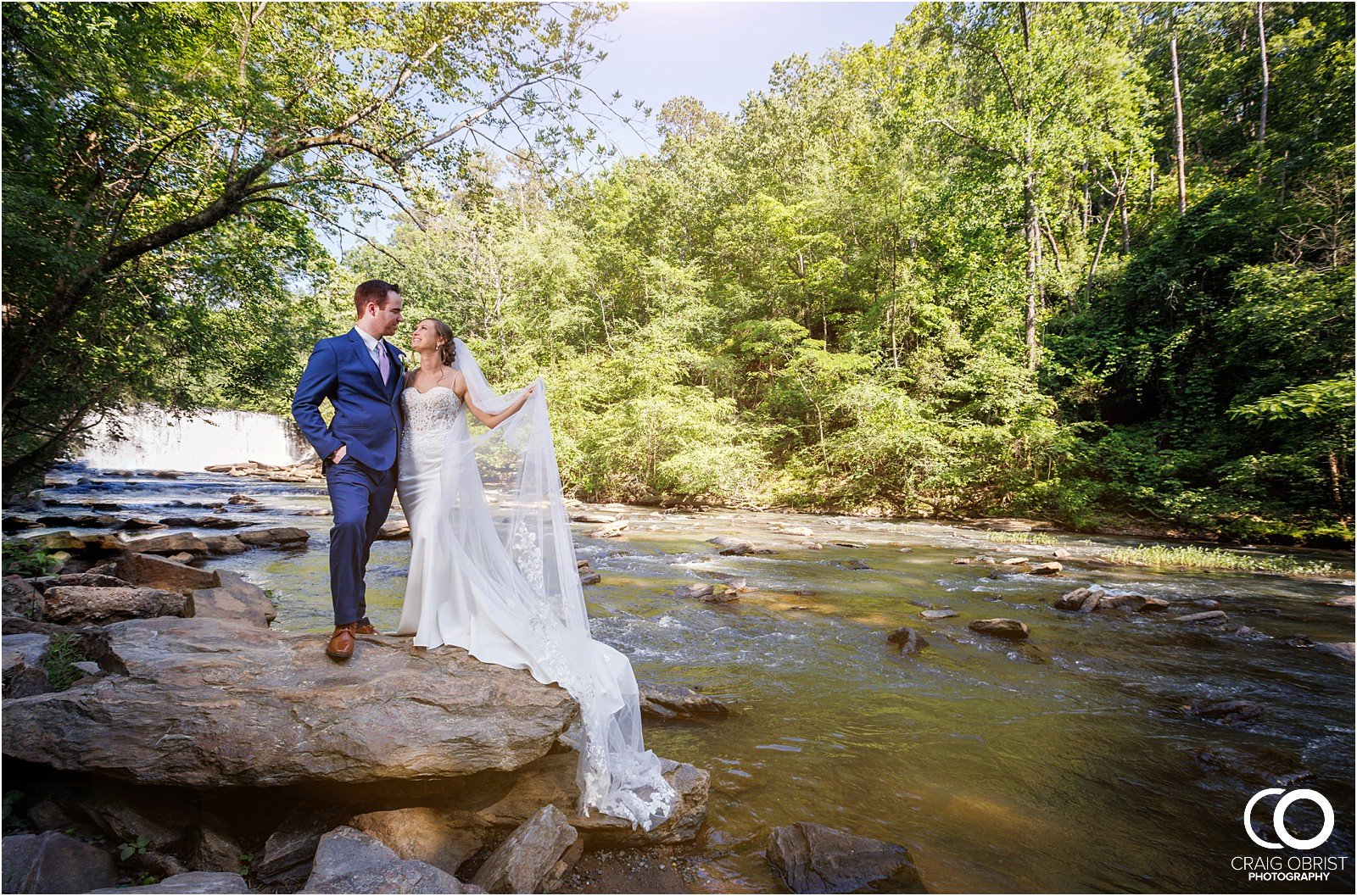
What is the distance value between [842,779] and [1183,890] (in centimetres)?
184

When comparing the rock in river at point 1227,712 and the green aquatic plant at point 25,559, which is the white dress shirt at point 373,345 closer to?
the green aquatic plant at point 25,559

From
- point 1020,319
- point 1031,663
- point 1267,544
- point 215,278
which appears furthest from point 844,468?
point 215,278

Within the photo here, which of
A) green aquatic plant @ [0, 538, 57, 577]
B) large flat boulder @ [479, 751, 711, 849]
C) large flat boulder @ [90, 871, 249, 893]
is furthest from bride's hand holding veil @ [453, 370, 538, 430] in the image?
green aquatic plant @ [0, 538, 57, 577]

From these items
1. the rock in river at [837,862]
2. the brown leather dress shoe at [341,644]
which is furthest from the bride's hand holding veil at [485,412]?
the rock in river at [837,862]

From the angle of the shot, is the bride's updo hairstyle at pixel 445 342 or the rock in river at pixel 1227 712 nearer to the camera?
the bride's updo hairstyle at pixel 445 342

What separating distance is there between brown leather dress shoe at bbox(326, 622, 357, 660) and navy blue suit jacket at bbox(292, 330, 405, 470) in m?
0.99

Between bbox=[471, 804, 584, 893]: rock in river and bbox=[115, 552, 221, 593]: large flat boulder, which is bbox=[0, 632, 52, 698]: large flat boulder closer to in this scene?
bbox=[115, 552, 221, 593]: large flat boulder

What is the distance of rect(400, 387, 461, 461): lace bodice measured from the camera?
3971 millimetres

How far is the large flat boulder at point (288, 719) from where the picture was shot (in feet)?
9.30

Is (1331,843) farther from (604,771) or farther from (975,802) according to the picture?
(604,771)

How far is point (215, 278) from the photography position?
10.2 metres

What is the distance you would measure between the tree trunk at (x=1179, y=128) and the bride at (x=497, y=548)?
26.3m

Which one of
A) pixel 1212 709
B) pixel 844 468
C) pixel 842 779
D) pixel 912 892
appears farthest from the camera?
pixel 844 468

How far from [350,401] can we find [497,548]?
4.35 feet
